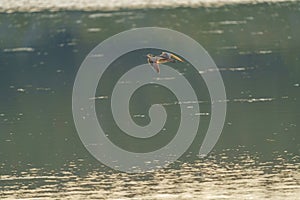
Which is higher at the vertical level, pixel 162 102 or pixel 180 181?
pixel 162 102

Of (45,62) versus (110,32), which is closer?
(45,62)

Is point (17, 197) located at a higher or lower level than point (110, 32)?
lower

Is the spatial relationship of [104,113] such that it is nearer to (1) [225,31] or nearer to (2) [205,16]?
(1) [225,31]

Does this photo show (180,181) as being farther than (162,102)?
No

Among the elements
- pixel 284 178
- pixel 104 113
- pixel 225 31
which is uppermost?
pixel 225 31

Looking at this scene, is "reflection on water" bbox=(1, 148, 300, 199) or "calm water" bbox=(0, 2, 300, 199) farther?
"calm water" bbox=(0, 2, 300, 199)

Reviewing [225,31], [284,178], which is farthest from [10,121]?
[225,31]

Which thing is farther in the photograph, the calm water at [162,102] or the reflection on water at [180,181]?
the calm water at [162,102]

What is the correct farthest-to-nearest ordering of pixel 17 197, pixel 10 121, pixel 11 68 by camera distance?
1. pixel 11 68
2. pixel 10 121
3. pixel 17 197
